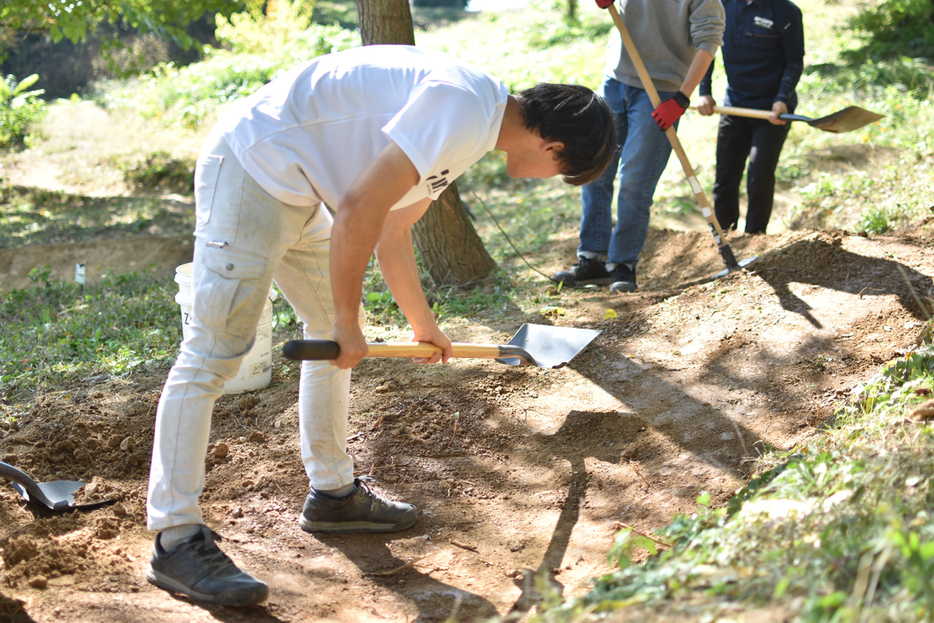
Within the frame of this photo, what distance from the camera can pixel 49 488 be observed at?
263 cm

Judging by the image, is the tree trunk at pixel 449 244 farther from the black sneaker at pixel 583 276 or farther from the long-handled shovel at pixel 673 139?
→ the long-handled shovel at pixel 673 139

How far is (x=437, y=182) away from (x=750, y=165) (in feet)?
12.0

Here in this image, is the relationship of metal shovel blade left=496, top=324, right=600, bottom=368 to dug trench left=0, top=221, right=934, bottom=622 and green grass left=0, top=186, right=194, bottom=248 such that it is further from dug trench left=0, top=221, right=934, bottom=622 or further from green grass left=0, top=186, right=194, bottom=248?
green grass left=0, top=186, right=194, bottom=248

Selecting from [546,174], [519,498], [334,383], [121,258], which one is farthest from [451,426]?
[121,258]

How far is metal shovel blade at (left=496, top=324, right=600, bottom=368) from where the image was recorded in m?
3.33

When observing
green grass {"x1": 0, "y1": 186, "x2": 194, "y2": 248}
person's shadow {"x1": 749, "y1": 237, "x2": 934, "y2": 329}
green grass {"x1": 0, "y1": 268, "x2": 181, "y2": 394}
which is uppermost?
person's shadow {"x1": 749, "y1": 237, "x2": 934, "y2": 329}

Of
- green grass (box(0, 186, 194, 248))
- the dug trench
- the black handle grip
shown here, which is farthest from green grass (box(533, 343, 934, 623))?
green grass (box(0, 186, 194, 248))

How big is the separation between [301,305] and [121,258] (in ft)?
17.2

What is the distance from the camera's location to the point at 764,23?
181 inches

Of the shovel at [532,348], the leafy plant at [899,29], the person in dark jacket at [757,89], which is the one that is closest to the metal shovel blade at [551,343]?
the shovel at [532,348]

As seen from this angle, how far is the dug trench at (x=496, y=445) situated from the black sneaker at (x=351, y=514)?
56mm

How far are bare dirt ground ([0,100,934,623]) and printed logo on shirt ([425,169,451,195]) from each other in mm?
1171

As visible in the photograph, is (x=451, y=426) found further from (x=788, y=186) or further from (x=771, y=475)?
(x=788, y=186)

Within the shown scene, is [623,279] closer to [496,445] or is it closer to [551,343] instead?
[551,343]
